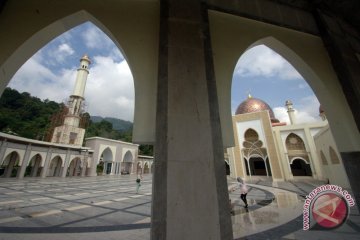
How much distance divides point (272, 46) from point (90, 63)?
35.8m

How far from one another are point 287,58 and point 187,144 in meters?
3.20

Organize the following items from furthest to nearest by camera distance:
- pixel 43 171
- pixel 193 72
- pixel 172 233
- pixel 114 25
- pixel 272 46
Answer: pixel 43 171
pixel 272 46
pixel 114 25
pixel 193 72
pixel 172 233

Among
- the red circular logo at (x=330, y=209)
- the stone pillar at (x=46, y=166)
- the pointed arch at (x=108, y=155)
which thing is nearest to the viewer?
the red circular logo at (x=330, y=209)

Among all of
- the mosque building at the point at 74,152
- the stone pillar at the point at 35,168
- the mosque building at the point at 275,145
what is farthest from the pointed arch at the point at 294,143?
the stone pillar at the point at 35,168

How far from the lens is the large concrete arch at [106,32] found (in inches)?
88.2

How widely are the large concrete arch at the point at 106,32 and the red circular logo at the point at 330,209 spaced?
2606mm

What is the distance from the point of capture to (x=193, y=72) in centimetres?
225

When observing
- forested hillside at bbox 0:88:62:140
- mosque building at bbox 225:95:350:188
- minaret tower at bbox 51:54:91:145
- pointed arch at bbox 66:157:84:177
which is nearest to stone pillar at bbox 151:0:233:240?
mosque building at bbox 225:95:350:188

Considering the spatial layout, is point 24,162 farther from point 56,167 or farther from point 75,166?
point 75,166

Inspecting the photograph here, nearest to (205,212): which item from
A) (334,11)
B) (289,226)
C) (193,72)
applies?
(193,72)

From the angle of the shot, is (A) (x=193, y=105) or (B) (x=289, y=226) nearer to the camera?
(A) (x=193, y=105)

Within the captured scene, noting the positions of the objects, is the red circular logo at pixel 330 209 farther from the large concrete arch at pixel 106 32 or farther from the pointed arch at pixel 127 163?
the pointed arch at pixel 127 163

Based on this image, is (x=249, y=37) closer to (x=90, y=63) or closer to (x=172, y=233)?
(x=172, y=233)

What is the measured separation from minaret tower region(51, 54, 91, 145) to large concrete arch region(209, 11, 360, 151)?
107 ft
